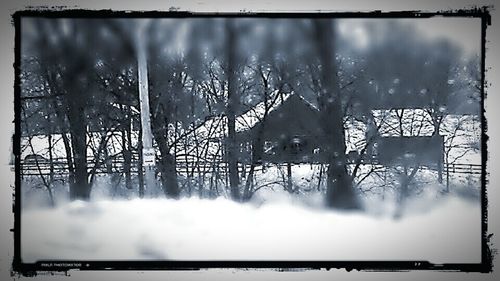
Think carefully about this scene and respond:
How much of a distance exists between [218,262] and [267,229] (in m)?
0.25

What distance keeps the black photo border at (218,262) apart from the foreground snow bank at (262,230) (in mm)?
27

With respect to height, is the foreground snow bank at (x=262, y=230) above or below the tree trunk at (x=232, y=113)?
below

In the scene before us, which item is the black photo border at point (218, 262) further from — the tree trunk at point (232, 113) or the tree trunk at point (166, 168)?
the tree trunk at point (166, 168)

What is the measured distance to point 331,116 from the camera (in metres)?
1.59

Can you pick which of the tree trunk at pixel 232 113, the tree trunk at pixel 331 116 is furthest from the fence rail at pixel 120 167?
the tree trunk at pixel 331 116

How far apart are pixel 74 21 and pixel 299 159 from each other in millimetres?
1084

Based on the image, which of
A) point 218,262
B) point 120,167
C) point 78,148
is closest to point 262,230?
point 218,262

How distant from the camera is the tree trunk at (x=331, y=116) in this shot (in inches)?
62.6

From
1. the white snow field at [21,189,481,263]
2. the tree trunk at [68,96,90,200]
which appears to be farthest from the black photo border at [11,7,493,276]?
the tree trunk at [68,96,90,200]

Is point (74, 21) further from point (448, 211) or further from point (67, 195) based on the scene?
point (448, 211)

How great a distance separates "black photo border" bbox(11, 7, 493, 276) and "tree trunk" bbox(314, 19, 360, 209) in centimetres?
9

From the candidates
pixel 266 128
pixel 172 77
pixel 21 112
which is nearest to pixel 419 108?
pixel 266 128

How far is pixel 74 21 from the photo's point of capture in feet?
5.25

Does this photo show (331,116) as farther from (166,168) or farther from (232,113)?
(166,168)
